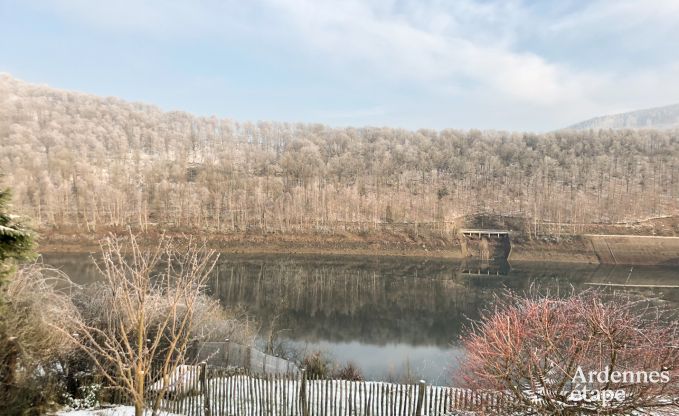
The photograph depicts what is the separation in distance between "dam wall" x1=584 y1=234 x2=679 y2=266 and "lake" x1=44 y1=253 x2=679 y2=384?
3.28 meters

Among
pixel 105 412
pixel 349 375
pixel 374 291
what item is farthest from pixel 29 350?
pixel 374 291

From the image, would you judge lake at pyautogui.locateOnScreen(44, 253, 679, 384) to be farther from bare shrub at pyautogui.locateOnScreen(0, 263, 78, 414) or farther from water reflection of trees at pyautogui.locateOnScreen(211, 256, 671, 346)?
bare shrub at pyautogui.locateOnScreen(0, 263, 78, 414)

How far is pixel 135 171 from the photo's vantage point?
83875mm

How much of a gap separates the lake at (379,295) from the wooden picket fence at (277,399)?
19.7 feet

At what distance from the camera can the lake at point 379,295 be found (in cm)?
2177

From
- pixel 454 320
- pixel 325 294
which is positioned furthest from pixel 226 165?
pixel 454 320

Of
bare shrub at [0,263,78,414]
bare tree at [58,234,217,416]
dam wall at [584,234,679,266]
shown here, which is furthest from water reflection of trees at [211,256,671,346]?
bare shrub at [0,263,78,414]

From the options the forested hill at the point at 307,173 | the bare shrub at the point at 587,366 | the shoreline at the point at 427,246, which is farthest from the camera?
the forested hill at the point at 307,173

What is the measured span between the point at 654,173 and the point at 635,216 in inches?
832

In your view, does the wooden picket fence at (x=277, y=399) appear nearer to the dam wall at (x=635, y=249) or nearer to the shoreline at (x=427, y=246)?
the shoreline at (x=427, y=246)

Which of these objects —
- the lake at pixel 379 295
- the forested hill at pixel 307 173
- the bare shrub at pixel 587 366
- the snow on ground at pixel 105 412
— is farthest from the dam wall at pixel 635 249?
the snow on ground at pixel 105 412

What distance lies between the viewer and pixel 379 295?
36.1 metres

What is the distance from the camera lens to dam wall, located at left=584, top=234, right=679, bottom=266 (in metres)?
56.0

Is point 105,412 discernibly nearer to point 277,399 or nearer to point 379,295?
point 277,399
